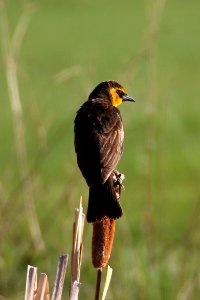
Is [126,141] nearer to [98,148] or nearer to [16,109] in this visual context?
[16,109]

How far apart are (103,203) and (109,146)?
29cm

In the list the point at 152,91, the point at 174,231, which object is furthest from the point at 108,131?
the point at 174,231

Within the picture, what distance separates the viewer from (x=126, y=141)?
8.39 m

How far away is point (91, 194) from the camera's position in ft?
8.00

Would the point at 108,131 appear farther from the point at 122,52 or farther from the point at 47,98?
the point at 122,52

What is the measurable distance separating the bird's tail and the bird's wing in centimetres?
3

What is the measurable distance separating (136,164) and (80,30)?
4.00 m

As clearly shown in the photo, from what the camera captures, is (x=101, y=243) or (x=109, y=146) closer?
(x=101, y=243)

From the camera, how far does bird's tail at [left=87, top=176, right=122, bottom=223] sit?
217cm

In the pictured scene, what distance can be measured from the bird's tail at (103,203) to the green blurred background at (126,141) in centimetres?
65

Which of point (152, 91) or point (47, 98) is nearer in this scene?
point (152, 91)

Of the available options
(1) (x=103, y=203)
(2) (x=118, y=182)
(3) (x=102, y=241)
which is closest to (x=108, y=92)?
(2) (x=118, y=182)

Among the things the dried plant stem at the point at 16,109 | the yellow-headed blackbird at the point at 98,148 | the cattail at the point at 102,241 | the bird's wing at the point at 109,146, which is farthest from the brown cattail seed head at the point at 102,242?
the dried plant stem at the point at 16,109

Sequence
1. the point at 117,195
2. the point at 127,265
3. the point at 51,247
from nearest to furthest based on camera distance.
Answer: the point at 117,195, the point at 127,265, the point at 51,247
